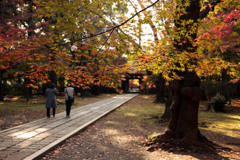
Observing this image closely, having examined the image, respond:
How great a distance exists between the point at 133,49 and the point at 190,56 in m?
1.75

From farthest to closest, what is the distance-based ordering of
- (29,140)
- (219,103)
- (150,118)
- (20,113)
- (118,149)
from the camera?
(219,103) < (20,113) < (150,118) < (29,140) < (118,149)

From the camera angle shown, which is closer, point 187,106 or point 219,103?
point 187,106

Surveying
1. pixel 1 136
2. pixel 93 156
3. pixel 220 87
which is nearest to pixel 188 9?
pixel 93 156

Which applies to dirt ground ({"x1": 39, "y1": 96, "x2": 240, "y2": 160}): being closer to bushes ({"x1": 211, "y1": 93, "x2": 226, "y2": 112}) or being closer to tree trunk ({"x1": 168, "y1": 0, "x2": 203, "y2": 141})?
tree trunk ({"x1": 168, "y1": 0, "x2": 203, "y2": 141})

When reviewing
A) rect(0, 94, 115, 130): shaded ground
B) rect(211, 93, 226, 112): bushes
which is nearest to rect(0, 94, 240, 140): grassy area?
rect(0, 94, 115, 130): shaded ground

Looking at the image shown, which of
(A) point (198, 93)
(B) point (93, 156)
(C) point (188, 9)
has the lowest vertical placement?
(B) point (93, 156)

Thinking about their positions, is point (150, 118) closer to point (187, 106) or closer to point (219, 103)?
point (187, 106)

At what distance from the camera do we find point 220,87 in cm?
1786

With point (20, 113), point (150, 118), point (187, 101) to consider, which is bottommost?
point (150, 118)

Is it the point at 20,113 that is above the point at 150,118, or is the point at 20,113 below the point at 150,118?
above

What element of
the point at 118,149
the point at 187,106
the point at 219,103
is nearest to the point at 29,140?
the point at 118,149

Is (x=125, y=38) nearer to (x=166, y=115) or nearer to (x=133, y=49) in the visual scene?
(x=133, y=49)

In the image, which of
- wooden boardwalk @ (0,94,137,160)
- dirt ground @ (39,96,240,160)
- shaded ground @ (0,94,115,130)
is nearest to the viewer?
wooden boardwalk @ (0,94,137,160)

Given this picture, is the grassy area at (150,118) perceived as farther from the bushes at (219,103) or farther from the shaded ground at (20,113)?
the bushes at (219,103)
